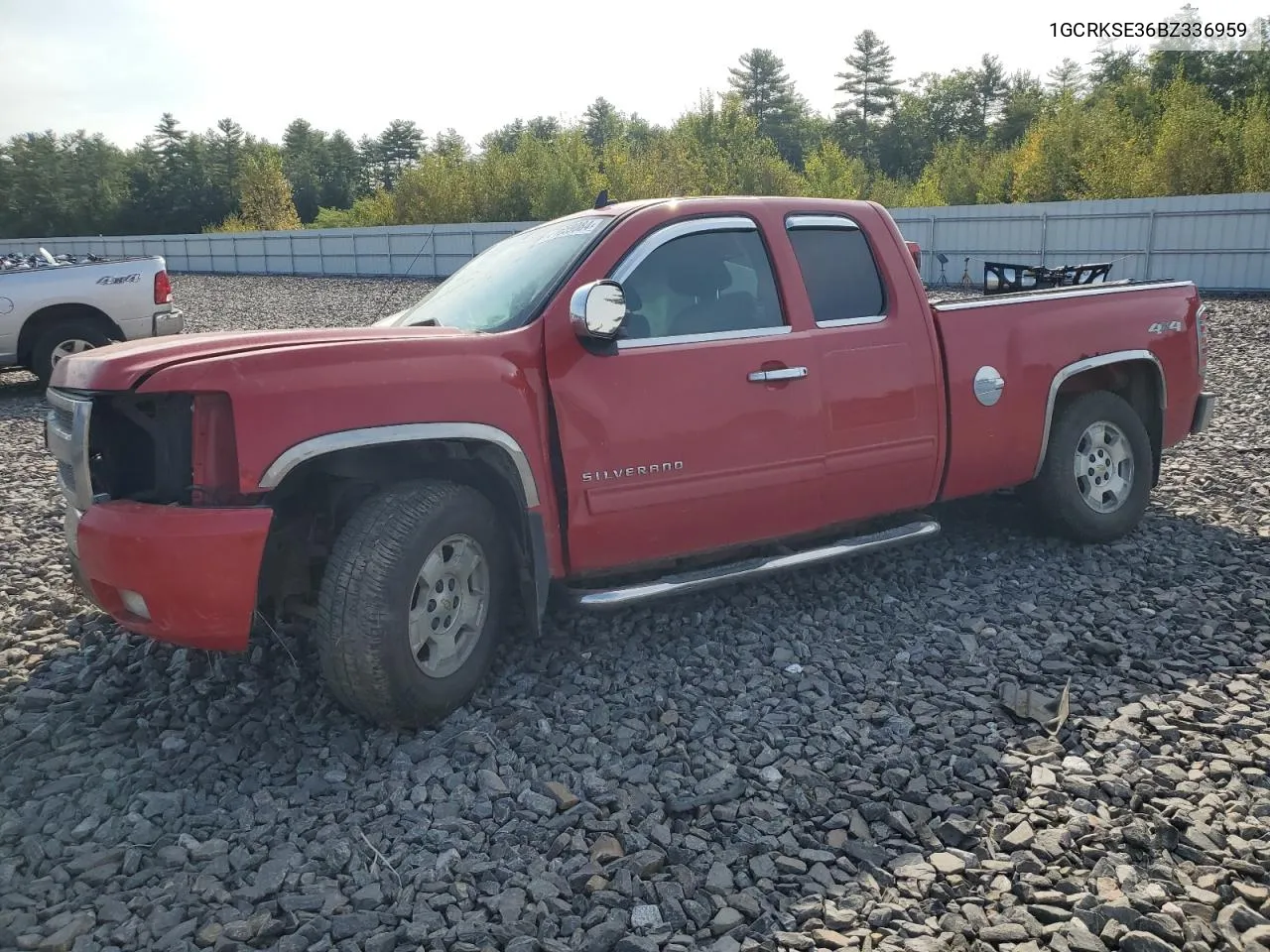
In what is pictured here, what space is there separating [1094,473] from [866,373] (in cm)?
187

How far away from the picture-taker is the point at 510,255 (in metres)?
4.68

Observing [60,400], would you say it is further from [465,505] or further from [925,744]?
[925,744]

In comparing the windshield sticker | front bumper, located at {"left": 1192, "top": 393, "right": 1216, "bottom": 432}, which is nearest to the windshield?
the windshield sticker

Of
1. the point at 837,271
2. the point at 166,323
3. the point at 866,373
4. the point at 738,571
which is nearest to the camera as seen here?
the point at 738,571

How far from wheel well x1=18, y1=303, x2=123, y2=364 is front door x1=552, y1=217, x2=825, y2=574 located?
8767 mm

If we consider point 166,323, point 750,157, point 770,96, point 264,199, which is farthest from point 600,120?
point 166,323

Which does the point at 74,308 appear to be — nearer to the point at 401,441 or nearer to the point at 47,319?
the point at 47,319

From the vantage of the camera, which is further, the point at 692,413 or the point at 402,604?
the point at 692,413

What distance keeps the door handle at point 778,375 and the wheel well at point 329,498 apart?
3.81 ft

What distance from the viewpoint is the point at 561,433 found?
3.78 metres

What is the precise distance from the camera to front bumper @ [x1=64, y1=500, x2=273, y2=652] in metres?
3.13

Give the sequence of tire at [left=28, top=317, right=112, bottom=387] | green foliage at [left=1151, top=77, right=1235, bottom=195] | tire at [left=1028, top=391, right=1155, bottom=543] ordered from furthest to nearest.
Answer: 1. green foliage at [left=1151, top=77, right=1235, bottom=195]
2. tire at [left=28, top=317, right=112, bottom=387]
3. tire at [left=1028, top=391, right=1155, bottom=543]

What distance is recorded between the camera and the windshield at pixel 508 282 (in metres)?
4.09

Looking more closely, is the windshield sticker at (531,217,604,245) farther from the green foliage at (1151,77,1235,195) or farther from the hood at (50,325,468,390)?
the green foliage at (1151,77,1235,195)
